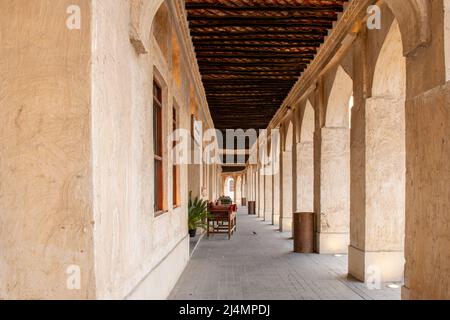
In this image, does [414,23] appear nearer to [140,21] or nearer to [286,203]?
[140,21]

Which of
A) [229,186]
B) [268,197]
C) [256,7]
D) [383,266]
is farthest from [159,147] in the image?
[229,186]

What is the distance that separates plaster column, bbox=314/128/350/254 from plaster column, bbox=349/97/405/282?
2822 mm

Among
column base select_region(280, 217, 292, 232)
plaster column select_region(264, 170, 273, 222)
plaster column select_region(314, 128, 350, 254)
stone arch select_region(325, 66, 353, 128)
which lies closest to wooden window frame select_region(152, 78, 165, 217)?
stone arch select_region(325, 66, 353, 128)

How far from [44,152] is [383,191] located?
5752 millimetres

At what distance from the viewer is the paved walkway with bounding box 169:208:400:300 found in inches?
238

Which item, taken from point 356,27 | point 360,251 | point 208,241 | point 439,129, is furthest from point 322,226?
point 439,129

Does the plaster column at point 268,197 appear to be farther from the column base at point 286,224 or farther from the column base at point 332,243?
the column base at point 332,243

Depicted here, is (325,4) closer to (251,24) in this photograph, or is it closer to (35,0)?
(251,24)

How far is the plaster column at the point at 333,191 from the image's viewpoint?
9688 mm

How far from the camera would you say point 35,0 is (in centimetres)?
270

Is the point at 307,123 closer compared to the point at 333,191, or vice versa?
the point at 333,191

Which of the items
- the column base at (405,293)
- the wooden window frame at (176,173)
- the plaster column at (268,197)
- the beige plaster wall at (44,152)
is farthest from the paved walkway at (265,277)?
the plaster column at (268,197)

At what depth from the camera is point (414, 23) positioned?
471 cm

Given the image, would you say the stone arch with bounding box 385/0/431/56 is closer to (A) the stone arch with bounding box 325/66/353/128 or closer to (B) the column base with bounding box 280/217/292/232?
(A) the stone arch with bounding box 325/66/353/128
